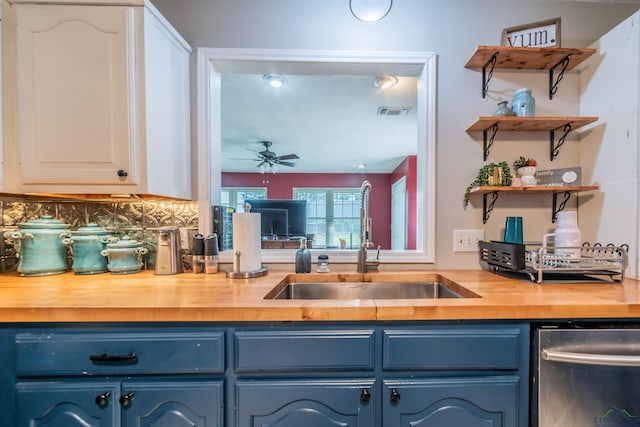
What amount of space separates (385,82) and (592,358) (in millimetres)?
2137

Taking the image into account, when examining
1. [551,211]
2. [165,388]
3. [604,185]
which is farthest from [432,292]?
[165,388]

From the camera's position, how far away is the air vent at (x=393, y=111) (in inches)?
112

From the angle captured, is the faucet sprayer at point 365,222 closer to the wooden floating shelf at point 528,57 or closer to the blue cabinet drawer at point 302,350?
the blue cabinet drawer at point 302,350

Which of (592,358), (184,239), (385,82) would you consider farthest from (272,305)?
(385,82)

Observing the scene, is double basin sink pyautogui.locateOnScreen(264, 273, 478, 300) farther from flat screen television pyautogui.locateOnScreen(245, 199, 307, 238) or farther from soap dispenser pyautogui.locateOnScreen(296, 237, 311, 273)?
flat screen television pyautogui.locateOnScreen(245, 199, 307, 238)

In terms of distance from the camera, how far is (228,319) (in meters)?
0.83

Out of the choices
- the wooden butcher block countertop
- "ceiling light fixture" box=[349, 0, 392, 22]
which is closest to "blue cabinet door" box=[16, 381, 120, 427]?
the wooden butcher block countertop

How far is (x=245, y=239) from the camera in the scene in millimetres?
1270

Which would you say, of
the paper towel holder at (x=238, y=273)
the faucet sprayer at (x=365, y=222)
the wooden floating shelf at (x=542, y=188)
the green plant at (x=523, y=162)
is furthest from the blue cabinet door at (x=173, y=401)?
the green plant at (x=523, y=162)

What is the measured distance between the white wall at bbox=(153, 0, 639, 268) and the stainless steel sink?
2.11 ft

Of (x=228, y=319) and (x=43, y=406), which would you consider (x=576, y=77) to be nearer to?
(x=228, y=319)

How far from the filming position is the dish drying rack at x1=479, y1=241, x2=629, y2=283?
3.62ft

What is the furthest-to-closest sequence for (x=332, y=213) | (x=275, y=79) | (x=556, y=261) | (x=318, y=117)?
(x=332, y=213), (x=318, y=117), (x=275, y=79), (x=556, y=261)

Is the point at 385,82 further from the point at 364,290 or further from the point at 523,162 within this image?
the point at 364,290
